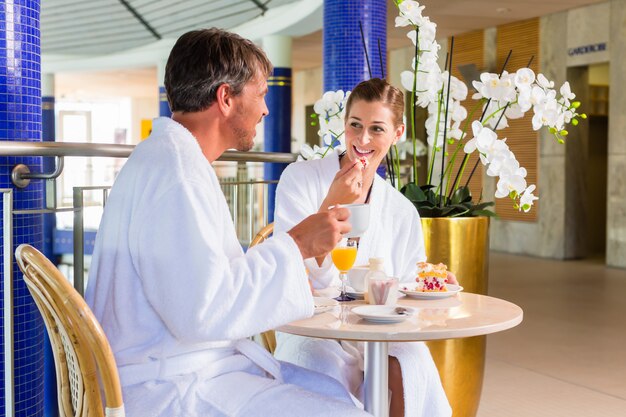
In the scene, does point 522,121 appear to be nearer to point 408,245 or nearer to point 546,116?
point 546,116

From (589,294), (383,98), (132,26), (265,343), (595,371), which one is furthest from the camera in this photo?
(132,26)

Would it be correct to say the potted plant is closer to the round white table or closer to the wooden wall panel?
the round white table

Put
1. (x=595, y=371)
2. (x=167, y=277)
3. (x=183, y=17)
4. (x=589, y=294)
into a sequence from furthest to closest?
(x=183, y=17)
(x=589, y=294)
(x=595, y=371)
(x=167, y=277)

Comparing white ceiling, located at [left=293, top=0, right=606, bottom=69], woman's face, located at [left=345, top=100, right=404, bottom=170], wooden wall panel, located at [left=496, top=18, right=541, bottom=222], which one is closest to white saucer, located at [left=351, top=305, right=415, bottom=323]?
woman's face, located at [left=345, top=100, right=404, bottom=170]

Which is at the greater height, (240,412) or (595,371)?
(240,412)

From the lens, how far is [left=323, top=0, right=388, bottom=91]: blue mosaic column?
7574 millimetres

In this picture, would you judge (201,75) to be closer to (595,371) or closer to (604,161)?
(595,371)

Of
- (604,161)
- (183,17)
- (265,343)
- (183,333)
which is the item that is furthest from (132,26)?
(183,333)

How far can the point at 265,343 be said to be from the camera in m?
2.51

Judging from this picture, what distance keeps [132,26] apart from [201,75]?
14796 millimetres

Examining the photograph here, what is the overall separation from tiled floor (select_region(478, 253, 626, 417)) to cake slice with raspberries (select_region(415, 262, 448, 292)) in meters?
1.57

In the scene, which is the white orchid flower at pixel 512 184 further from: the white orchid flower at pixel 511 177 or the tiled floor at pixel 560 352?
the tiled floor at pixel 560 352

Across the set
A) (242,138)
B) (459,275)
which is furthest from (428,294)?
(459,275)

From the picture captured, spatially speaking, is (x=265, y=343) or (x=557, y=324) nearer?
(x=265, y=343)
